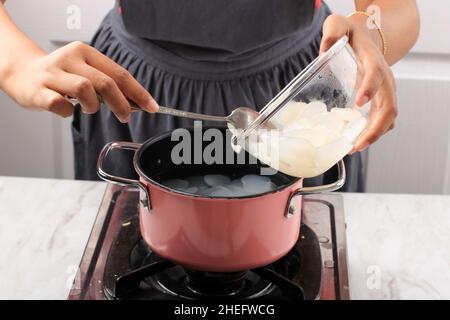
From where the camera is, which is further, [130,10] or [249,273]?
[130,10]

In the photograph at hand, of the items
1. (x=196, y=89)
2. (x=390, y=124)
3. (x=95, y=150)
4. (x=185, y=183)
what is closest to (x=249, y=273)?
(x=185, y=183)

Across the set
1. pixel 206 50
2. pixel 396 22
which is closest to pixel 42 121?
pixel 206 50

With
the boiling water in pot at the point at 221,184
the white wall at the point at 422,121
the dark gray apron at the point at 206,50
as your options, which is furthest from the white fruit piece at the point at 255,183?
the white wall at the point at 422,121

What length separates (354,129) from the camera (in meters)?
0.68

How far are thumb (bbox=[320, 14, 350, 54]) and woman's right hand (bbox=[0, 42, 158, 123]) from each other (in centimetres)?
20

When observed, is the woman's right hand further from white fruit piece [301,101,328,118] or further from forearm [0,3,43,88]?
white fruit piece [301,101,328,118]

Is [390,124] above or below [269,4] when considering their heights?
below

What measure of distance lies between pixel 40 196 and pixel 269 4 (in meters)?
0.40

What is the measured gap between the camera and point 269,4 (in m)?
0.93

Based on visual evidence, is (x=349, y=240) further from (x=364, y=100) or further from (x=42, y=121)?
(x=42, y=121)

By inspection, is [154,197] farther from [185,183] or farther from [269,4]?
[269,4]

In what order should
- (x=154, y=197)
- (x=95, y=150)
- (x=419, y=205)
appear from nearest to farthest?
(x=154, y=197) < (x=419, y=205) < (x=95, y=150)

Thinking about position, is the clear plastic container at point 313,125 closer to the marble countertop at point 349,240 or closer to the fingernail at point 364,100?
the fingernail at point 364,100

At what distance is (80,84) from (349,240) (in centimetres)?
37
